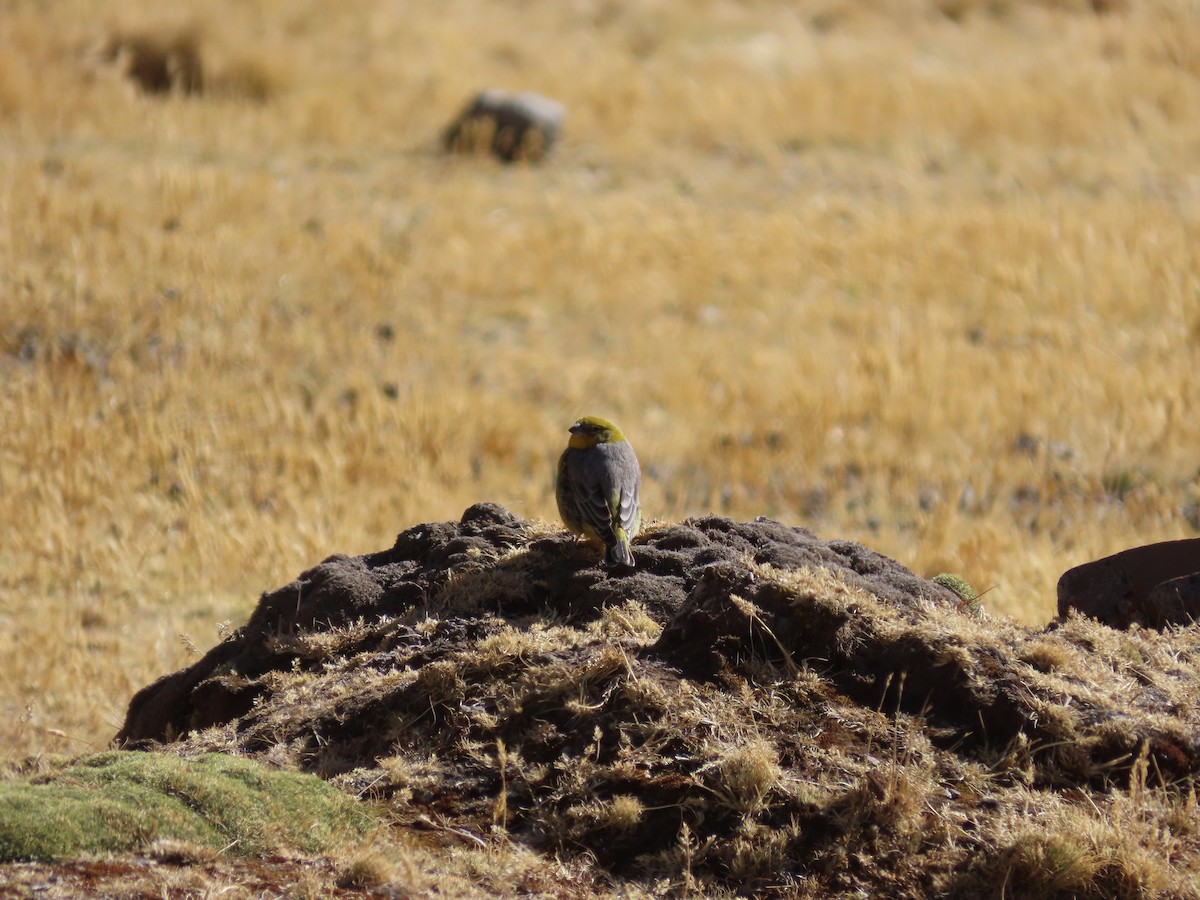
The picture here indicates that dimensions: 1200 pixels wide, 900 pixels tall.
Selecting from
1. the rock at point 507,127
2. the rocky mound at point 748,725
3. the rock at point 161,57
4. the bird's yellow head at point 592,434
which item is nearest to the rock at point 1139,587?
the rocky mound at point 748,725

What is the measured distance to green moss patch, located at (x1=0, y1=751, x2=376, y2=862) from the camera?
159 inches

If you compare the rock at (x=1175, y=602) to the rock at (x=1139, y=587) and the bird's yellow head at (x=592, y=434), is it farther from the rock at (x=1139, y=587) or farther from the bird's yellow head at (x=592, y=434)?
the bird's yellow head at (x=592, y=434)

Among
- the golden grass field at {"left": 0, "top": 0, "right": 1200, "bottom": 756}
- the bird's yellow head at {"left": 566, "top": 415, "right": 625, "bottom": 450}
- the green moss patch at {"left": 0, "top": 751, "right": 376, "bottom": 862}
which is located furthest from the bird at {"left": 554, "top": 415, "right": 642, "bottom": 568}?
the golden grass field at {"left": 0, "top": 0, "right": 1200, "bottom": 756}

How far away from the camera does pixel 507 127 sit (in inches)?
787

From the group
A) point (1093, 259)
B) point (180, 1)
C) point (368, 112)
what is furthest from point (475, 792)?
point (180, 1)

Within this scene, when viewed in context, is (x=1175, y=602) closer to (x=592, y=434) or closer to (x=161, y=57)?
(x=592, y=434)

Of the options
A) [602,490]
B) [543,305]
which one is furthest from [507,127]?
[602,490]

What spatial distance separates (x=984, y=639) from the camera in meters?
5.03

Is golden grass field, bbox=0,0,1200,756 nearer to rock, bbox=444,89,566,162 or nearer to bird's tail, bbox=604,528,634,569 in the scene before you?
rock, bbox=444,89,566,162

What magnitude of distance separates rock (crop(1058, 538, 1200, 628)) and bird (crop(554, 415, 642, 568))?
1.93 m

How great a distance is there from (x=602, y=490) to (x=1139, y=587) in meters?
2.38

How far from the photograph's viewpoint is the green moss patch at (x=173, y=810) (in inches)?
159

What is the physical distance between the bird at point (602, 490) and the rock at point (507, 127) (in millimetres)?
13362

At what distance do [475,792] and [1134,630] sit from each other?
2684 mm
